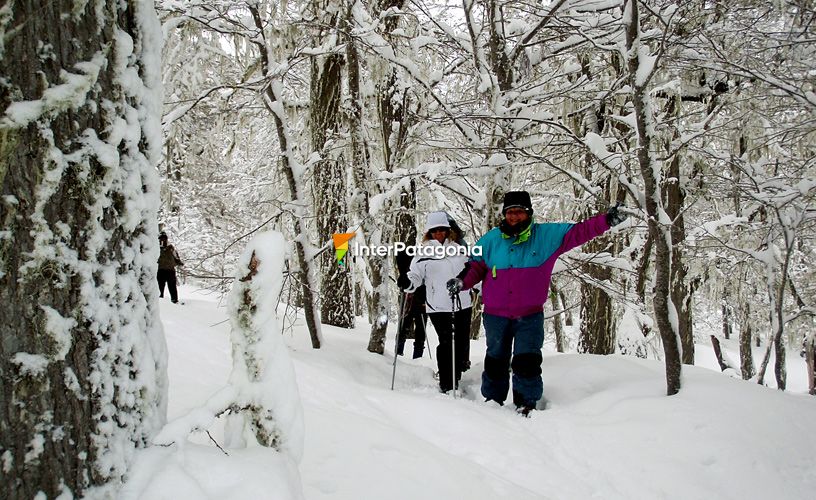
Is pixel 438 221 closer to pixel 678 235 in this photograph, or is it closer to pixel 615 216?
pixel 615 216

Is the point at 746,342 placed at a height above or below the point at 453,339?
below

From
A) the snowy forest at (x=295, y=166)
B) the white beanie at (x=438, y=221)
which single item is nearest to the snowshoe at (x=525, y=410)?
the snowy forest at (x=295, y=166)

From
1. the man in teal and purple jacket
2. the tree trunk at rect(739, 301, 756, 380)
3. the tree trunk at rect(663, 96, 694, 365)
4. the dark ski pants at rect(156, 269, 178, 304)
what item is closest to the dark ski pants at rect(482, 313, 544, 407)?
the man in teal and purple jacket

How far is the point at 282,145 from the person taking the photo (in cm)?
591

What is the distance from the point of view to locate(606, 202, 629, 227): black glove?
144 inches

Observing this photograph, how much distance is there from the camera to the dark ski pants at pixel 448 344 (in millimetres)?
5289

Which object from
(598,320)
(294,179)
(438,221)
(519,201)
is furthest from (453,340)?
(598,320)

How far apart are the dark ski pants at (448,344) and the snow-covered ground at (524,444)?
872 mm

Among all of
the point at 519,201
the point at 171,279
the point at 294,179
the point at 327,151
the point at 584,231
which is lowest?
the point at 171,279

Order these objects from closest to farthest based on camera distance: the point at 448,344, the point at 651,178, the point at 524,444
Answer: the point at 524,444, the point at 651,178, the point at 448,344

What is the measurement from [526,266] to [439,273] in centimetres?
137

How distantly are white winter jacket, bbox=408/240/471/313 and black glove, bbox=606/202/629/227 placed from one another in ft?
6.77

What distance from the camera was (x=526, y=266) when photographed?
14.5 ft

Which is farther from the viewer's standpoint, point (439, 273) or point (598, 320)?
point (598, 320)
